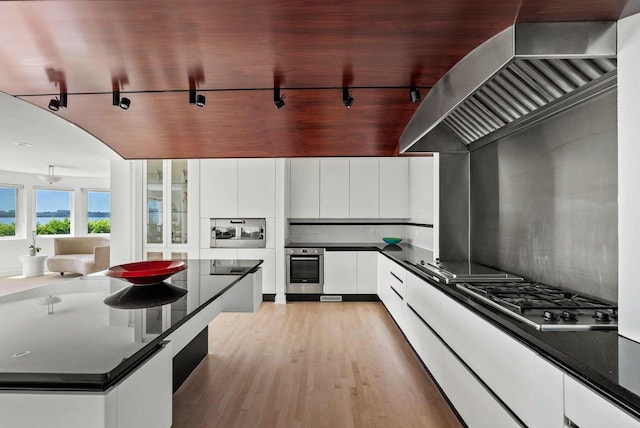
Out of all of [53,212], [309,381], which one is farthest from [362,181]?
[53,212]

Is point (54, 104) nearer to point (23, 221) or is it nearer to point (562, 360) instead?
point (562, 360)

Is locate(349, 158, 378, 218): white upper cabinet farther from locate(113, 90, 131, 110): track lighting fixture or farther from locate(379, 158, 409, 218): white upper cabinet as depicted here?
locate(113, 90, 131, 110): track lighting fixture

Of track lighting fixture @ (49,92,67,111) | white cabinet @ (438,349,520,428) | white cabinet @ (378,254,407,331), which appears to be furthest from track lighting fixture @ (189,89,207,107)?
white cabinet @ (378,254,407,331)

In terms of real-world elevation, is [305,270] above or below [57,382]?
below

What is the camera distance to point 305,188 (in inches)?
215

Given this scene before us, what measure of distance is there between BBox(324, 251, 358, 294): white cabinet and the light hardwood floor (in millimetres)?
1057

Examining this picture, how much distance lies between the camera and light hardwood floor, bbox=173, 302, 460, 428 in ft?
6.98

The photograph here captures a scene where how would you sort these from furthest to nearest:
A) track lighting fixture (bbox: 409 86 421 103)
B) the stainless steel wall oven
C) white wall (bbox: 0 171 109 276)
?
1. white wall (bbox: 0 171 109 276)
2. the stainless steel wall oven
3. track lighting fixture (bbox: 409 86 421 103)

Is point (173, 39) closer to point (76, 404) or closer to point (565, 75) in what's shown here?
point (76, 404)

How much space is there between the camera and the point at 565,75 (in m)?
1.59

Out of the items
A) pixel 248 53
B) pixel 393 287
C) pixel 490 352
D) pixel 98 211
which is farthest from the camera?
pixel 98 211

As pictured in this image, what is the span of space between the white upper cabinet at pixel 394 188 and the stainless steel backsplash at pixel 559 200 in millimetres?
2561

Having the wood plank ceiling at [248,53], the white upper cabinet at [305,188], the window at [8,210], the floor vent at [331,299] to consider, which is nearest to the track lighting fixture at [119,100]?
the wood plank ceiling at [248,53]

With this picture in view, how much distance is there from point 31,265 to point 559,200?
968cm
